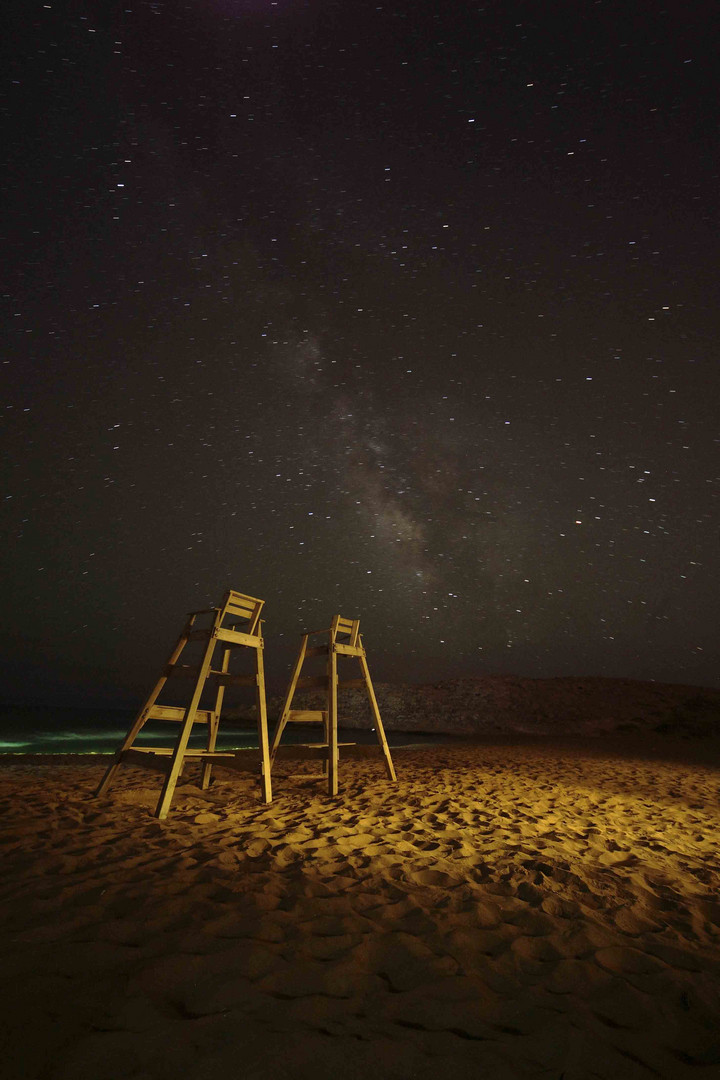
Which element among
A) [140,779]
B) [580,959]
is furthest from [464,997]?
[140,779]

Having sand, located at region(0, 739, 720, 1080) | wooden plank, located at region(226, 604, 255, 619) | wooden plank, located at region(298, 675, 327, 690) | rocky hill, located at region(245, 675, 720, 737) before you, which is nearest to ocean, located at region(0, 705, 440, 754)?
rocky hill, located at region(245, 675, 720, 737)

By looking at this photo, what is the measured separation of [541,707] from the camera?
36.2 metres

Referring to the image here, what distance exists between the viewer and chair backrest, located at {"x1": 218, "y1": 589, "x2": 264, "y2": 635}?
663 centimetres

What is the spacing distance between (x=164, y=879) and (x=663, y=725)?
28.0m

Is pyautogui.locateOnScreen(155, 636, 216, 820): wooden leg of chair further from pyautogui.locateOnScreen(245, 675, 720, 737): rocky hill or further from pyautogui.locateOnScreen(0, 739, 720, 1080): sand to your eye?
pyautogui.locateOnScreen(245, 675, 720, 737): rocky hill

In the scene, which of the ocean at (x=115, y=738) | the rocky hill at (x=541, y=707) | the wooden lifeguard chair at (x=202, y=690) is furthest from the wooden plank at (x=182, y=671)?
the rocky hill at (x=541, y=707)

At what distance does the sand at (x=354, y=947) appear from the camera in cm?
225

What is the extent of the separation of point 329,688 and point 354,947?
15.1 feet

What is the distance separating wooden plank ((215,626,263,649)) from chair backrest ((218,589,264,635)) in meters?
0.23

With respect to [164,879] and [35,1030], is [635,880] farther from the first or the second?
[35,1030]

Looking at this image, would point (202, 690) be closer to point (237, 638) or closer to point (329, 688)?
point (237, 638)

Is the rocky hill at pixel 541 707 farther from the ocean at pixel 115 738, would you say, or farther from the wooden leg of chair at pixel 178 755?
the wooden leg of chair at pixel 178 755

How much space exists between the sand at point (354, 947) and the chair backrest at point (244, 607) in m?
2.34

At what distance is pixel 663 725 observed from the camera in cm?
2536
